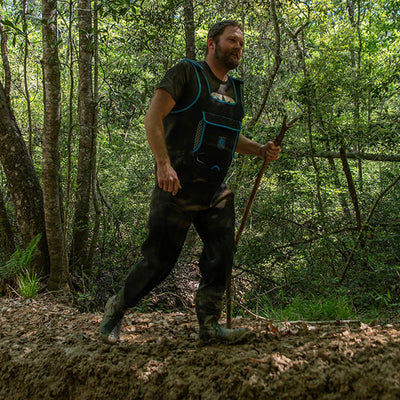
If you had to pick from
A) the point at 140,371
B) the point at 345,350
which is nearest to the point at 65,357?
the point at 140,371

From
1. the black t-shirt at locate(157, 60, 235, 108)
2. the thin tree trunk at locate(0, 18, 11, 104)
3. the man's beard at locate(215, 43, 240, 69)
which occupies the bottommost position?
the black t-shirt at locate(157, 60, 235, 108)

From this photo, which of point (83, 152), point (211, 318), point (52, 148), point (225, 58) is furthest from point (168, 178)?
point (83, 152)

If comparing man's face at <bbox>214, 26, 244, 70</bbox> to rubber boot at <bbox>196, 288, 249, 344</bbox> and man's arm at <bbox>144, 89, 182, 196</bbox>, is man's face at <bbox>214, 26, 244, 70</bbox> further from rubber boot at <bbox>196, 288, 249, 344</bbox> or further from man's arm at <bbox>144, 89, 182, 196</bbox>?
rubber boot at <bbox>196, 288, 249, 344</bbox>

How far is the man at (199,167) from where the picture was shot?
96.3 inches

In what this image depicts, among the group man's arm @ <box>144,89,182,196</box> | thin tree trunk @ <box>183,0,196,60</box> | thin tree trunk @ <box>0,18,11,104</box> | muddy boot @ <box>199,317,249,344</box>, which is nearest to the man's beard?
man's arm @ <box>144,89,182,196</box>

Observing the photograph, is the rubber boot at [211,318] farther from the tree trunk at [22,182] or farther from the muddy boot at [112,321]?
the tree trunk at [22,182]

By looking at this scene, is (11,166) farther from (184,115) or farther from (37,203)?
(184,115)

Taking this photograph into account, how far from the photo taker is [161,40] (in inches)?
279

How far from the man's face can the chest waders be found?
154 millimetres

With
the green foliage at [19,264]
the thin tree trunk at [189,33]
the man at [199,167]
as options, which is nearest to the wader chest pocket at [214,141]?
the man at [199,167]

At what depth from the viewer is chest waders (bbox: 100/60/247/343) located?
2.55 meters

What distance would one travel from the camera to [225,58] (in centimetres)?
260

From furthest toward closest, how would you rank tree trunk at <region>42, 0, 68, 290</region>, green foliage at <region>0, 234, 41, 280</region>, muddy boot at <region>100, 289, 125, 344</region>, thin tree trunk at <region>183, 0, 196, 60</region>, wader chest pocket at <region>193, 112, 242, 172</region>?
thin tree trunk at <region>183, 0, 196, 60</region>
green foliage at <region>0, 234, 41, 280</region>
tree trunk at <region>42, 0, 68, 290</region>
muddy boot at <region>100, 289, 125, 344</region>
wader chest pocket at <region>193, 112, 242, 172</region>

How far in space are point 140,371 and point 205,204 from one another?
113 cm
